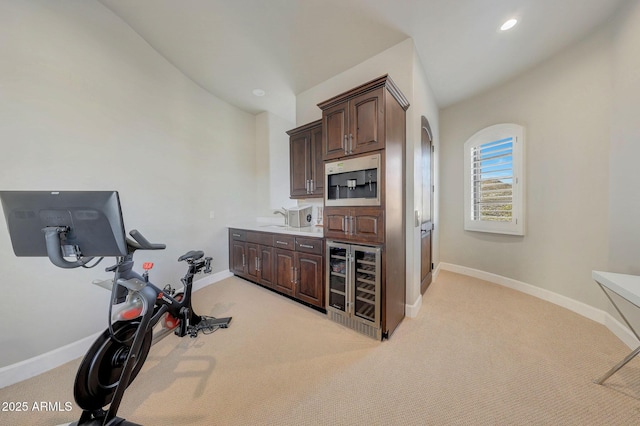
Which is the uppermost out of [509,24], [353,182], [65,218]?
[509,24]

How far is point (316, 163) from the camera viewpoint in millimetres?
2902

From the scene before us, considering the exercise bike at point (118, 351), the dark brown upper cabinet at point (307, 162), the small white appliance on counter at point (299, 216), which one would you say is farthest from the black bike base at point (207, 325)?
the dark brown upper cabinet at point (307, 162)

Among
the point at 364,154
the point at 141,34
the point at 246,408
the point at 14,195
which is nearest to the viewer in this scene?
the point at 14,195

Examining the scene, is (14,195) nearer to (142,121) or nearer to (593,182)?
(142,121)

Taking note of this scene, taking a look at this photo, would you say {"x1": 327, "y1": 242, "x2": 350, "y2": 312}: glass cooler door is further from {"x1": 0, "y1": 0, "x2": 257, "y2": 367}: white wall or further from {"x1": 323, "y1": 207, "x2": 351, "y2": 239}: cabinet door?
{"x1": 0, "y1": 0, "x2": 257, "y2": 367}: white wall

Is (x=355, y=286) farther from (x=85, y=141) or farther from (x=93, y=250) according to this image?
(x=85, y=141)

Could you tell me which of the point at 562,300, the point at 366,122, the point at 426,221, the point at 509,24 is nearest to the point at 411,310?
the point at 426,221

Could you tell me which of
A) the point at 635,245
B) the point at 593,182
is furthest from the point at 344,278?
the point at 593,182

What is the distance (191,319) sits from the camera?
2.04 m

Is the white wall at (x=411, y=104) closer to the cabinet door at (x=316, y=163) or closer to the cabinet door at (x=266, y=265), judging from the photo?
the cabinet door at (x=316, y=163)

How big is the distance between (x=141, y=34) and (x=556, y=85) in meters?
5.09

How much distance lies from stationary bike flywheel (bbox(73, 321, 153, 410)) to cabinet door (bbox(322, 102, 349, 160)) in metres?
2.12

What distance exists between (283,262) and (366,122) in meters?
1.96

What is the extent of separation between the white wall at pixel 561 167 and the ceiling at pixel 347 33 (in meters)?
0.30
